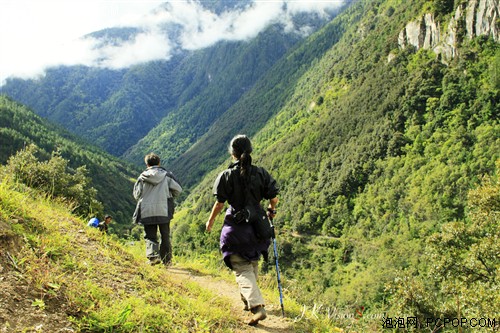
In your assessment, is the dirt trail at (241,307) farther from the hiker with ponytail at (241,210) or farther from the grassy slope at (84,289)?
the hiker with ponytail at (241,210)

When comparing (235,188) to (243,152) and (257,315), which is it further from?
(257,315)

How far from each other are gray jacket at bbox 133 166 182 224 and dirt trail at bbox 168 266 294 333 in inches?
47.3

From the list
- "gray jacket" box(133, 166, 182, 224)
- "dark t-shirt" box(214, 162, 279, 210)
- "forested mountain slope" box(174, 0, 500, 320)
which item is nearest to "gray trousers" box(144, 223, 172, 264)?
"gray jacket" box(133, 166, 182, 224)

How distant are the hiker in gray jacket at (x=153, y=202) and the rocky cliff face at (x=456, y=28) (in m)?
135

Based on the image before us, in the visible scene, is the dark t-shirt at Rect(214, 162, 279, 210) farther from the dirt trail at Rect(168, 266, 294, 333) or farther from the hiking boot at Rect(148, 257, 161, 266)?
the hiking boot at Rect(148, 257, 161, 266)

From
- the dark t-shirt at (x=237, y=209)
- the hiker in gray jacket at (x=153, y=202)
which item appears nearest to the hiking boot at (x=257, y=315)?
the dark t-shirt at (x=237, y=209)

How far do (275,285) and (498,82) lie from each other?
4784 inches

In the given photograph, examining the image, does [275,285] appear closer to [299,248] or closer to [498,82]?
[299,248]

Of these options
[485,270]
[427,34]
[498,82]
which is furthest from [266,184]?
[427,34]

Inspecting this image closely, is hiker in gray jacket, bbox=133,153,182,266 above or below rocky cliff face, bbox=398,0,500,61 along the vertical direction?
below

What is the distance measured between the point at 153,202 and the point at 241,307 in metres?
3.15

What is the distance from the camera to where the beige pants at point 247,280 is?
5.16 metres

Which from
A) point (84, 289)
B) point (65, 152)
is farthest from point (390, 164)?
point (65, 152)

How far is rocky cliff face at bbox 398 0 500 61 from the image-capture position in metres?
114
